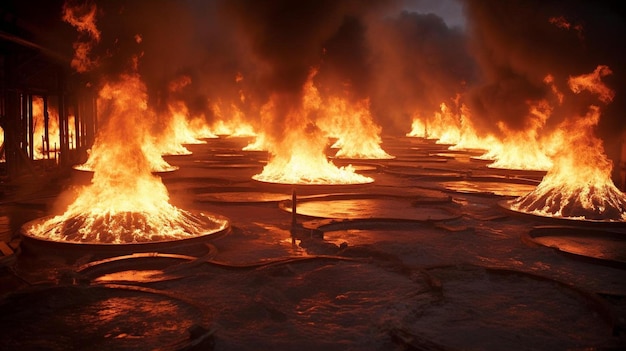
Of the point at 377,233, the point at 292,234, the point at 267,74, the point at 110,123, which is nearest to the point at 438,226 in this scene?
the point at 377,233

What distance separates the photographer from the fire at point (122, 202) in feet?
31.7

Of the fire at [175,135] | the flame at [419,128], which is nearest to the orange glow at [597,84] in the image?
the fire at [175,135]

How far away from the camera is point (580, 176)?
45.0ft

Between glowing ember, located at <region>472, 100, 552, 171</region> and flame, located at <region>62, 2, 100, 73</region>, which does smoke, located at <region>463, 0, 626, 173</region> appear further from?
flame, located at <region>62, 2, 100, 73</region>

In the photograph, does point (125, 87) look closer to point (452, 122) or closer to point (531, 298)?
point (531, 298)

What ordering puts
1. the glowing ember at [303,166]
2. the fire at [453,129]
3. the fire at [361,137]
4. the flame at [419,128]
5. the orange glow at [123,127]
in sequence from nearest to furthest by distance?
the orange glow at [123,127] → the glowing ember at [303,166] → the fire at [361,137] → the fire at [453,129] → the flame at [419,128]

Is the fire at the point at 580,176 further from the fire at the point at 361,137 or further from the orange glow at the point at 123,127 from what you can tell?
the fire at the point at 361,137

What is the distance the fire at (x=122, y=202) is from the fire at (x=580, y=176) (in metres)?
7.46

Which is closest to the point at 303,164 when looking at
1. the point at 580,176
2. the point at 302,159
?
the point at 302,159

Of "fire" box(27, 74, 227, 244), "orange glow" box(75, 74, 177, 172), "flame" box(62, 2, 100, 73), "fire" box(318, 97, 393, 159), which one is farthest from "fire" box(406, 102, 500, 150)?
"flame" box(62, 2, 100, 73)

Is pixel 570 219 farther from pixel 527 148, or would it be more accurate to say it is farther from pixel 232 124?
pixel 232 124

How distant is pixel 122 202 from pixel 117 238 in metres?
1.10

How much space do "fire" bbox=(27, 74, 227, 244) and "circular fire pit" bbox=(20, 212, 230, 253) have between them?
0.6 inches

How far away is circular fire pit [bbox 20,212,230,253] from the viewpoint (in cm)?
912
